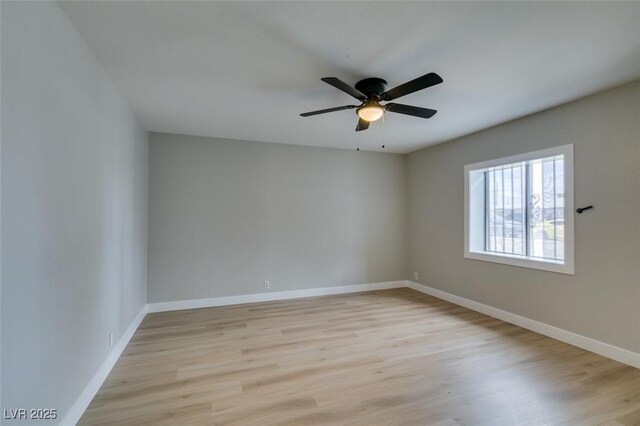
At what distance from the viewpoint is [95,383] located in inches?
83.7

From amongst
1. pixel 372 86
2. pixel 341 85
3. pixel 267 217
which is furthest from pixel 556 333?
pixel 267 217

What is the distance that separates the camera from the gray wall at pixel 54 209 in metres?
1.23

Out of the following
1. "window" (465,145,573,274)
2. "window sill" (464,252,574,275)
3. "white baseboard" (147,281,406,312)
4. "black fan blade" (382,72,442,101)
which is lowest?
"white baseboard" (147,281,406,312)

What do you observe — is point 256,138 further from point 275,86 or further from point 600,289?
point 600,289

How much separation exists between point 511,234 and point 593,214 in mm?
1040

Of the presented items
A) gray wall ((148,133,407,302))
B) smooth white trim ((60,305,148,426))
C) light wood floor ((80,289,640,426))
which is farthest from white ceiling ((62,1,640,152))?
light wood floor ((80,289,640,426))

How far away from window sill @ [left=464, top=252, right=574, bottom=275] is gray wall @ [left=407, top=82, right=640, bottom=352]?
0.21ft

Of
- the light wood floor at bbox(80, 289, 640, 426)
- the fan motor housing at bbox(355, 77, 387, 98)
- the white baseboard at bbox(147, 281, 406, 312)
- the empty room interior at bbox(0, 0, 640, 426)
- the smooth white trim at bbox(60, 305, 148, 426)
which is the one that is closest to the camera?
the empty room interior at bbox(0, 0, 640, 426)

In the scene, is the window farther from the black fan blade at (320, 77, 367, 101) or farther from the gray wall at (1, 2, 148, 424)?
the gray wall at (1, 2, 148, 424)

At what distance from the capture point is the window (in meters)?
3.12

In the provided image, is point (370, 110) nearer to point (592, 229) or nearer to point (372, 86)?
point (372, 86)

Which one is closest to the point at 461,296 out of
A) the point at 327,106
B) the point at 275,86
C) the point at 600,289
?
the point at 600,289

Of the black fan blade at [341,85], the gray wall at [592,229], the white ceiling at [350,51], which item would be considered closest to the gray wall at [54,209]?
the white ceiling at [350,51]

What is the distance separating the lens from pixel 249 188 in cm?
450
